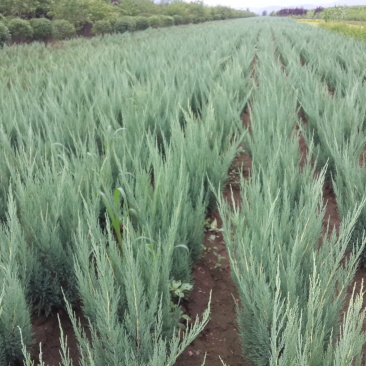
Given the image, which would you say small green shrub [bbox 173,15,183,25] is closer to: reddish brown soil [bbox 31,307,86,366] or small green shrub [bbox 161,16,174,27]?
small green shrub [bbox 161,16,174,27]

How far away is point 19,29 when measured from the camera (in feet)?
26.8

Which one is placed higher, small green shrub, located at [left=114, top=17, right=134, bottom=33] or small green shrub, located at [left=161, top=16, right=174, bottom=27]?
small green shrub, located at [left=161, top=16, right=174, bottom=27]

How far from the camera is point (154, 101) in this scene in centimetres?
225

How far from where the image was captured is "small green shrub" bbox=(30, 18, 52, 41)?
880cm

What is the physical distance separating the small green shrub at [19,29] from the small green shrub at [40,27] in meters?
0.30

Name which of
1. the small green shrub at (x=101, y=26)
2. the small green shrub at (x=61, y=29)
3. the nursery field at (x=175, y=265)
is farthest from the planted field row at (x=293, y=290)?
the small green shrub at (x=101, y=26)

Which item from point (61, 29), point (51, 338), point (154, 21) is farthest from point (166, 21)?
point (51, 338)

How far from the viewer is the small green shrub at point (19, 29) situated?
805 centimetres

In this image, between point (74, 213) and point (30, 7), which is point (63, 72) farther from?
point (30, 7)

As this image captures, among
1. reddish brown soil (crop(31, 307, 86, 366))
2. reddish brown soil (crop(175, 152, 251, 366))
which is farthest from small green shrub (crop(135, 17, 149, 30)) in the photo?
reddish brown soil (crop(31, 307, 86, 366))

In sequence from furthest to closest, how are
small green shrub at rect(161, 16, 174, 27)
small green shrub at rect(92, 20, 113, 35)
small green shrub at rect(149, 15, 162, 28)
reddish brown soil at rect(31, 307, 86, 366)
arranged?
small green shrub at rect(161, 16, 174, 27), small green shrub at rect(149, 15, 162, 28), small green shrub at rect(92, 20, 113, 35), reddish brown soil at rect(31, 307, 86, 366)

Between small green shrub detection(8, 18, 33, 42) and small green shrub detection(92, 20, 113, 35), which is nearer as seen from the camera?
small green shrub detection(8, 18, 33, 42)

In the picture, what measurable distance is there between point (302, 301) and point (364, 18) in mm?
26167

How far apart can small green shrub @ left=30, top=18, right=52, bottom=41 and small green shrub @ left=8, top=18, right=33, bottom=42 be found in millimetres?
303
